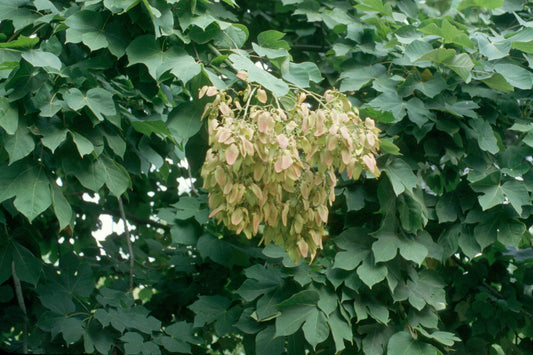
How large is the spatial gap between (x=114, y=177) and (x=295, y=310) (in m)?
0.92

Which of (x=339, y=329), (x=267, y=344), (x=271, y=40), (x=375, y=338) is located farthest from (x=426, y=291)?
(x=271, y=40)

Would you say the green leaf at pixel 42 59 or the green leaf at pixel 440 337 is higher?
the green leaf at pixel 42 59

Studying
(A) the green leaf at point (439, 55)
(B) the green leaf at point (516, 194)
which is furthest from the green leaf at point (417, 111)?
(B) the green leaf at point (516, 194)

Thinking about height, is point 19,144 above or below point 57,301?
above

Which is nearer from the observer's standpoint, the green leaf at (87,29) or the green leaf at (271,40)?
the green leaf at (87,29)

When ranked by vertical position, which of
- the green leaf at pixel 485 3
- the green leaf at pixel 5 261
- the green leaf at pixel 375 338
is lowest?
the green leaf at pixel 375 338

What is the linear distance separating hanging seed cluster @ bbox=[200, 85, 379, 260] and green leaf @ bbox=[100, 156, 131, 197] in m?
0.51

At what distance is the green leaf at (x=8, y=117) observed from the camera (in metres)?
2.01

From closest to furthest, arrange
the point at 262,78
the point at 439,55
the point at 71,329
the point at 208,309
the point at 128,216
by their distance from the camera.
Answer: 1. the point at 262,78
2. the point at 439,55
3. the point at 71,329
4. the point at 208,309
5. the point at 128,216

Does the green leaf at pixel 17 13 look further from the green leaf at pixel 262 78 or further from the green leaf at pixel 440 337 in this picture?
the green leaf at pixel 440 337

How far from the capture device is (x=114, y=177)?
2238 mm

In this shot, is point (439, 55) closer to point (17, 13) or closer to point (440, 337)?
point (440, 337)

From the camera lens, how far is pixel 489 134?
2.60 m

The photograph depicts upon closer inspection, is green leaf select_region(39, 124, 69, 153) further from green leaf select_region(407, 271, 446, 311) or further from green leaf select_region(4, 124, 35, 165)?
green leaf select_region(407, 271, 446, 311)
